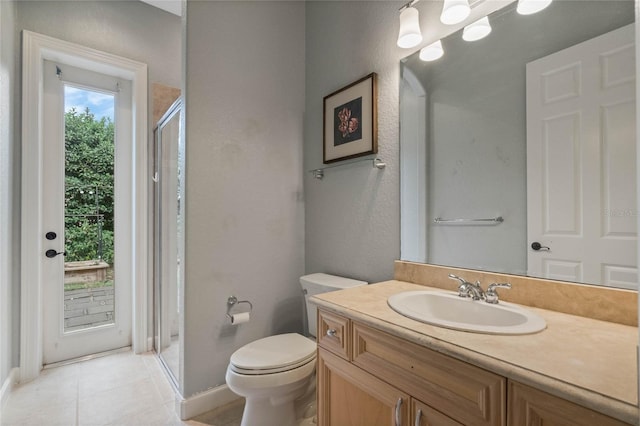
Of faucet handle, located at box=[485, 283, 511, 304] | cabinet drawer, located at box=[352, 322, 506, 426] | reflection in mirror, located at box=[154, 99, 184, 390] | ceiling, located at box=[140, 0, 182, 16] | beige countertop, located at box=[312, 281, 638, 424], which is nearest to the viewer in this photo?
beige countertop, located at box=[312, 281, 638, 424]

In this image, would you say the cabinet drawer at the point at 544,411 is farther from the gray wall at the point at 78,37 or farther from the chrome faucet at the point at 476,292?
the gray wall at the point at 78,37

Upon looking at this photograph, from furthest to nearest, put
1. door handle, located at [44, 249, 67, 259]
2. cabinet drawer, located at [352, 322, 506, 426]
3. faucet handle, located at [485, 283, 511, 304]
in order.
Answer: door handle, located at [44, 249, 67, 259], faucet handle, located at [485, 283, 511, 304], cabinet drawer, located at [352, 322, 506, 426]

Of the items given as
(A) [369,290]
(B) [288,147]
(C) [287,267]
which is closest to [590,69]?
(A) [369,290]

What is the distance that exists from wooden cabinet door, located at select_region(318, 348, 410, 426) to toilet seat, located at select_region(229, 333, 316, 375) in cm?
29

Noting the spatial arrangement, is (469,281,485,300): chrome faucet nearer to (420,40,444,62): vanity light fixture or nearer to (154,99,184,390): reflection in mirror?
(420,40,444,62): vanity light fixture

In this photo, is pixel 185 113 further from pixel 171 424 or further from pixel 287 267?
pixel 171 424

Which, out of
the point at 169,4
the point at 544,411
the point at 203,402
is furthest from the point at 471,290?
the point at 169,4

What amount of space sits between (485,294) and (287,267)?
4.36 feet

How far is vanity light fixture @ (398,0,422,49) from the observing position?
1.36m

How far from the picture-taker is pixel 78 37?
2.23 m

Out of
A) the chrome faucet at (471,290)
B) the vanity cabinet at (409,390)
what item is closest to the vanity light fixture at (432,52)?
the chrome faucet at (471,290)

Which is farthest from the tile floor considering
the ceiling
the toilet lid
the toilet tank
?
the ceiling

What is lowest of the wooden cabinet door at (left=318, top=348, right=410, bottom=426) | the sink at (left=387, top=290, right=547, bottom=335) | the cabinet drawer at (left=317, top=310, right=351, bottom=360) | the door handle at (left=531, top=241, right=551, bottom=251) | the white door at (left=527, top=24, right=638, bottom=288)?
the wooden cabinet door at (left=318, top=348, right=410, bottom=426)

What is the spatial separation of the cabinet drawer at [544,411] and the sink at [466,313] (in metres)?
0.18
